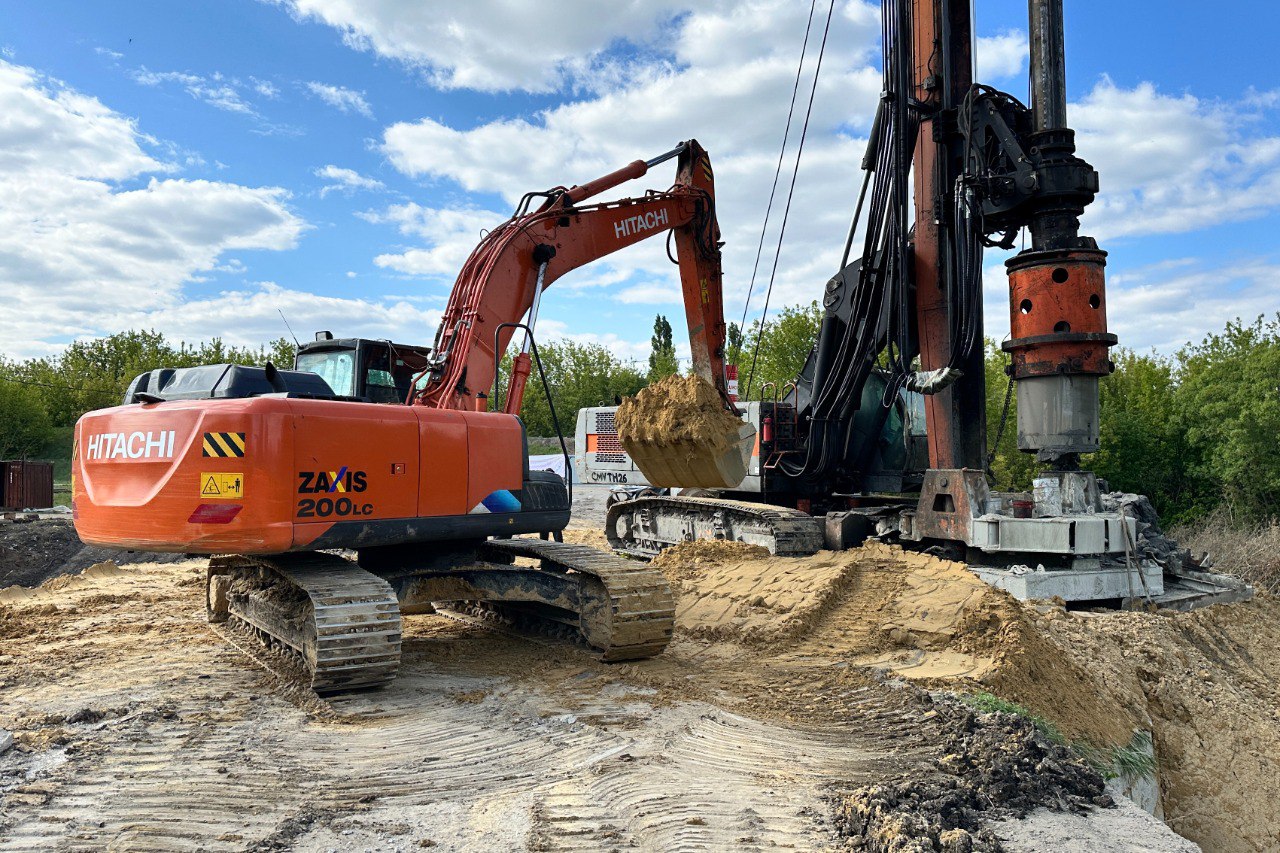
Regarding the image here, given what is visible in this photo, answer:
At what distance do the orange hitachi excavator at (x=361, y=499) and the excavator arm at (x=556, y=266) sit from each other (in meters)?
0.02

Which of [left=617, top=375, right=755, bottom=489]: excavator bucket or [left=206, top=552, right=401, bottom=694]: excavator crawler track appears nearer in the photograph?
[left=206, top=552, right=401, bottom=694]: excavator crawler track

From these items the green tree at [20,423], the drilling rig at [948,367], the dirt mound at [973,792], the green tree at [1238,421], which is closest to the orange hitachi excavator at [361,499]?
the dirt mound at [973,792]

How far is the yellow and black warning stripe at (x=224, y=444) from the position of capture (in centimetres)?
463

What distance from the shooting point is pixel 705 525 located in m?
10.1

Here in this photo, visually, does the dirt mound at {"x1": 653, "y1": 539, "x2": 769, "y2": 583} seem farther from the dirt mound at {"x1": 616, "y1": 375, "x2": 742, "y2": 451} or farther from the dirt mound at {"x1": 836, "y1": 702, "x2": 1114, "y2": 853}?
the dirt mound at {"x1": 836, "y1": 702, "x2": 1114, "y2": 853}

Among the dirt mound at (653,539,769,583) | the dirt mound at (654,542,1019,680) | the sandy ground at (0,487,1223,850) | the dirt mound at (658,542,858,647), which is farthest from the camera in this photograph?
the dirt mound at (653,539,769,583)

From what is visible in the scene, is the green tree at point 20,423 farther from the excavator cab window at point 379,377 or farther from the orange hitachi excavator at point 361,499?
the orange hitachi excavator at point 361,499

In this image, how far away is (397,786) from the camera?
3721 millimetres

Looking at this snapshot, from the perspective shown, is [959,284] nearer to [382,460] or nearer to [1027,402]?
[1027,402]

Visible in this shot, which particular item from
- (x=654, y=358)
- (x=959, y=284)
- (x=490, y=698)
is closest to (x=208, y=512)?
(x=490, y=698)

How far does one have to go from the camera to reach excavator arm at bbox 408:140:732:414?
22.4 feet

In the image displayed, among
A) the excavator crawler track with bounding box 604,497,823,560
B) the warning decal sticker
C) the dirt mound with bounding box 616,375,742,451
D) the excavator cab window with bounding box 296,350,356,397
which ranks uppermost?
the excavator cab window with bounding box 296,350,356,397

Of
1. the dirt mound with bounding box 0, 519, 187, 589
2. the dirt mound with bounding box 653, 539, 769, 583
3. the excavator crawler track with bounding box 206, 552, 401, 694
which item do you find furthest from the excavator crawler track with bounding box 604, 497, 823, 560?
the dirt mound with bounding box 0, 519, 187, 589

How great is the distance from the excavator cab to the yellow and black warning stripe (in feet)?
10.0
